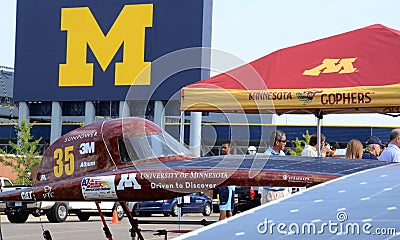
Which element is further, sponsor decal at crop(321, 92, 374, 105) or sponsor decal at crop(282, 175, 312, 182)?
sponsor decal at crop(321, 92, 374, 105)

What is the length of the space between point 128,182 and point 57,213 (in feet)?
55.5

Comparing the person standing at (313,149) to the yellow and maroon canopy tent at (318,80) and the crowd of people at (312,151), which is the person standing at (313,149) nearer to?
the crowd of people at (312,151)

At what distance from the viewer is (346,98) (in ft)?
31.2

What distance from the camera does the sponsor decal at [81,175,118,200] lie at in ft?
21.4

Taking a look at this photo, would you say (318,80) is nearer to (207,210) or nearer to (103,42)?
(207,210)

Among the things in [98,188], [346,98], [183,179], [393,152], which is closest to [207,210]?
[346,98]

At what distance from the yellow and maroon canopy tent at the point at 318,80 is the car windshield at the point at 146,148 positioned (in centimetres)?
287

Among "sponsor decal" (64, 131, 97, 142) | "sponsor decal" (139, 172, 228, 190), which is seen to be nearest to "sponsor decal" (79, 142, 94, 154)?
"sponsor decal" (64, 131, 97, 142)

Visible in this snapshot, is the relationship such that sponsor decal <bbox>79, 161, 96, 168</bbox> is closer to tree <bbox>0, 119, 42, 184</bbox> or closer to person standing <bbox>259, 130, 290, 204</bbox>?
person standing <bbox>259, 130, 290, 204</bbox>

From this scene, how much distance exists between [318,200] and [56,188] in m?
4.17

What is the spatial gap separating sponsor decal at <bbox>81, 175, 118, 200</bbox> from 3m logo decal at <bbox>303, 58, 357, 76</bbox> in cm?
423

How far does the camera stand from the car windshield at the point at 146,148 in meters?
6.79

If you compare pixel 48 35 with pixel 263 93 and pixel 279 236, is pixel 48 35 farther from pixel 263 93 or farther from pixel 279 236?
pixel 279 236

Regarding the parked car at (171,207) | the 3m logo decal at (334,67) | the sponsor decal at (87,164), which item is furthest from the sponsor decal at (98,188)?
the parked car at (171,207)
